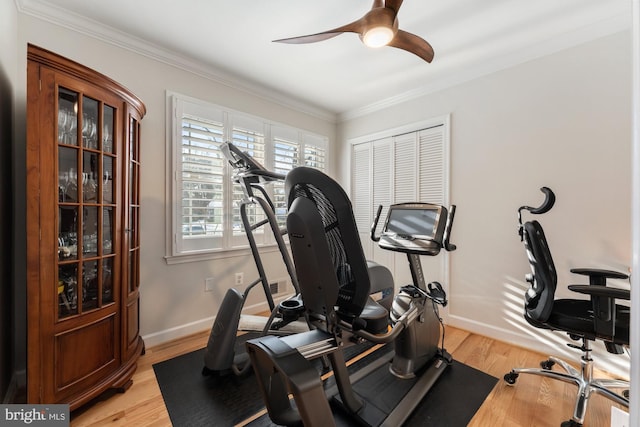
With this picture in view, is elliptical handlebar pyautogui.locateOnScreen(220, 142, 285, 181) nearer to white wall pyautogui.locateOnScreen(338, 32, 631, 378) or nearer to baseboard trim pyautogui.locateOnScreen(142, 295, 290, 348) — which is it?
baseboard trim pyautogui.locateOnScreen(142, 295, 290, 348)

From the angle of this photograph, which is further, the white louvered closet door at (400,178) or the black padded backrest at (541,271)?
the white louvered closet door at (400,178)

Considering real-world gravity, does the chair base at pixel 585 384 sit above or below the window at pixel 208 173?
below

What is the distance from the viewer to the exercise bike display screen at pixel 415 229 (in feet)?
5.58

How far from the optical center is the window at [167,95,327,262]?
8.02 feet

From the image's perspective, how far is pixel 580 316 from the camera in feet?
5.37

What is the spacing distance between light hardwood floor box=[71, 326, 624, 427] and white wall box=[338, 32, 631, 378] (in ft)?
1.66

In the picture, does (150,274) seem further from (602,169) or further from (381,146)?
(602,169)

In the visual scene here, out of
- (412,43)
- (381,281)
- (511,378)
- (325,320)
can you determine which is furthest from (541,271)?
(412,43)

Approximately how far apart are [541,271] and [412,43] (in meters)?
1.60

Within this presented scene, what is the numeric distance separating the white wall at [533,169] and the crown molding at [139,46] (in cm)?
173

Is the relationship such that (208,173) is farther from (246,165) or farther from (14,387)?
(14,387)

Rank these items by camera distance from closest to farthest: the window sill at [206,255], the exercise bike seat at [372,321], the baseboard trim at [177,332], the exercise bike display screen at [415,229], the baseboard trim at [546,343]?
the exercise bike seat at [372,321], the exercise bike display screen at [415,229], the baseboard trim at [546,343], the baseboard trim at [177,332], the window sill at [206,255]

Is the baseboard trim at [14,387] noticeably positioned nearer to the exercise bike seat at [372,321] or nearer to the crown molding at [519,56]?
the exercise bike seat at [372,321]

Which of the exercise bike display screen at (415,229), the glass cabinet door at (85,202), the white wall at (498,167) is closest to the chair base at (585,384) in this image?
the white wall at (498,167)
